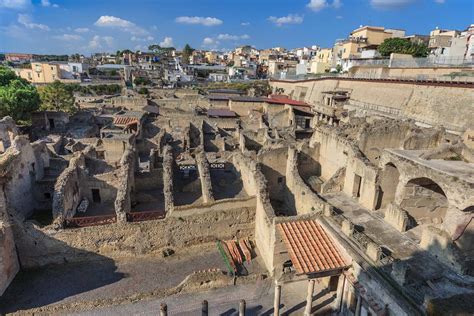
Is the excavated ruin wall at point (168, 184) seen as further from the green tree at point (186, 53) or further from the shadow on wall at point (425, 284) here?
the green tree at point (186, 53)

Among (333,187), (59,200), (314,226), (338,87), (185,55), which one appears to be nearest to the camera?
(314,226)

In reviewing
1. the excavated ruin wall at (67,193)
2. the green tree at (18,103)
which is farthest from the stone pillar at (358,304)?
the green tree at (18,103)

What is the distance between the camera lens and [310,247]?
1345cm

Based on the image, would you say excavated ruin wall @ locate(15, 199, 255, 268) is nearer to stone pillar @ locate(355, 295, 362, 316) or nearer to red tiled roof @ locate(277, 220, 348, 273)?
red tiled roof @ locate(277, 220, 348, 273)

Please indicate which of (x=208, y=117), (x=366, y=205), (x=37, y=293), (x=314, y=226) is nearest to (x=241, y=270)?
(x=314, y=226)

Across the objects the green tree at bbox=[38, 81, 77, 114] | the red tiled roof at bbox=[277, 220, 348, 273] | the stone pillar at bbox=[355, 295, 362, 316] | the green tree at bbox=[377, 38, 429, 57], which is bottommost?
the stone pillar at bbox=[355, 295, 362, 316]

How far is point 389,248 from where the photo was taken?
13.7 meters

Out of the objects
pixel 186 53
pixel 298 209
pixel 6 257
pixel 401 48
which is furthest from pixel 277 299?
pixel 186 53

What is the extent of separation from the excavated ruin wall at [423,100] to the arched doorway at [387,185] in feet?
46.7

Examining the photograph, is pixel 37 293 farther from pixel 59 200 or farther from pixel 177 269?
pixel 177 269

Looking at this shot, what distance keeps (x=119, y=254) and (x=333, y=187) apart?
14107 mm

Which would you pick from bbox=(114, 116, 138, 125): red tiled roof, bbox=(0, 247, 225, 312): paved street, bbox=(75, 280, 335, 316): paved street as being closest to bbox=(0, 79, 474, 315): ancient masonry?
bbox=(0, 247, 225, 312): paved street

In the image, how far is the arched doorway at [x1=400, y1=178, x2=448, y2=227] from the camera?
16547mm

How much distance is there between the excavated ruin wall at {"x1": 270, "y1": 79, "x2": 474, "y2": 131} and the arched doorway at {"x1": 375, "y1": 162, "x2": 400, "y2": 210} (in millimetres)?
14249
